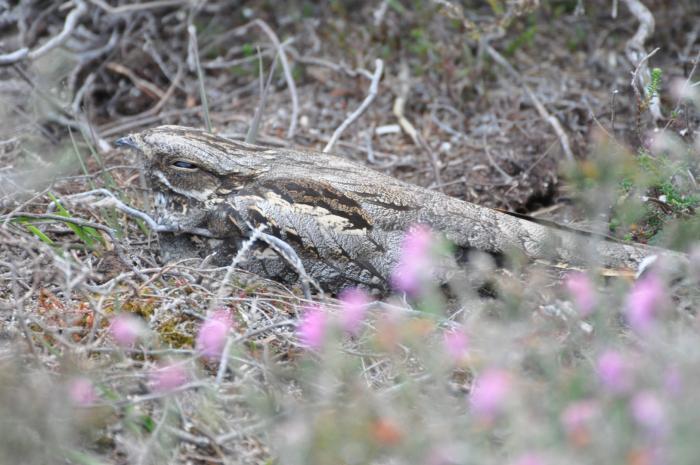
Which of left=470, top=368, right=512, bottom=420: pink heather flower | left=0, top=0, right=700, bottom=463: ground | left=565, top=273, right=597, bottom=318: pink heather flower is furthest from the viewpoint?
left=0, top=0, right=700, bottom=463: ground

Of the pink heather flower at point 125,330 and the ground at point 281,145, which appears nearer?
the ground at point 281,145

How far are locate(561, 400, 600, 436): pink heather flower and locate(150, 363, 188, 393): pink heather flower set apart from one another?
1093 millimetres

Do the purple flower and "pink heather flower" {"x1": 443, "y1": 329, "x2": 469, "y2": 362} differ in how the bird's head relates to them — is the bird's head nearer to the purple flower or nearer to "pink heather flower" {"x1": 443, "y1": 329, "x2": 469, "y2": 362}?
"pink heather flower" {"x1": 443, "y1": 329, "x2": 469, "y2": 362}

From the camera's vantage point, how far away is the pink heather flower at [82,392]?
2.11 meters

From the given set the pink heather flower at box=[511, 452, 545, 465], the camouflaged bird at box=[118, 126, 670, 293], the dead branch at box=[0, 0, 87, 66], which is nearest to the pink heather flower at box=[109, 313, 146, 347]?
the camouflaged bird at box=[118, 126, 670, 293]

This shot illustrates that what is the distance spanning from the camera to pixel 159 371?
7.77ft

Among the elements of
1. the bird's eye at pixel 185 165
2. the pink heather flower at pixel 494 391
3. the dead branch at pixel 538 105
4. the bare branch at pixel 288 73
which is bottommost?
the dead branch at pixel 538 105

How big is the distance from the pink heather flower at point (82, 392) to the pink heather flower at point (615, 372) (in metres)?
1.36

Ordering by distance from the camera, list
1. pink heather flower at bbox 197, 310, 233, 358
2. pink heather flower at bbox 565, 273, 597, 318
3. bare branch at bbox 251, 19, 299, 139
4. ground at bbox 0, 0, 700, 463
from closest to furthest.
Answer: pink heather flower at bbox 565, 273, 597, 318 < ground at bbox 0, 0, 700, 463 < pink heather flower at bbox 197, 310, 233, 358 < bare branch at bbox 251, 19, 299, 139

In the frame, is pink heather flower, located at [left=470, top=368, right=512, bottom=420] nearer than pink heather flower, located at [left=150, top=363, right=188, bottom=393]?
Yes

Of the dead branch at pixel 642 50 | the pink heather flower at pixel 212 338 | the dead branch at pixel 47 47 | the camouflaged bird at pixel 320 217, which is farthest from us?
the dead branch at pixel 47 47

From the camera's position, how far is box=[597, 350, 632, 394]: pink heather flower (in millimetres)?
1728

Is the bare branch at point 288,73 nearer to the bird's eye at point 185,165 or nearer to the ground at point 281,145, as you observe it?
the ground at point 281,145

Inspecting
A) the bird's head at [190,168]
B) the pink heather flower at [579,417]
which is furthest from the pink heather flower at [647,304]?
the bird's head at [190,168]
